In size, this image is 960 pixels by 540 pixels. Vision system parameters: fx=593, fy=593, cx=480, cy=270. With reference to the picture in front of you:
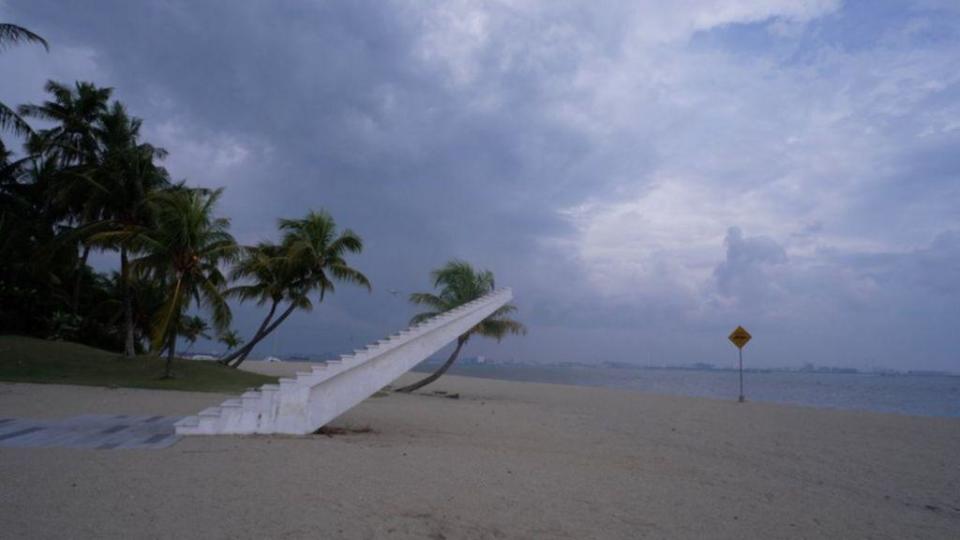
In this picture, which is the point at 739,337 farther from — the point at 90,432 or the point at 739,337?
the point at 90,432

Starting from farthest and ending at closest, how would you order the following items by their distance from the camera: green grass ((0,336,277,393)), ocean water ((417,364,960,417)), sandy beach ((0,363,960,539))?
1. ocean water ((417,364,960,417))
2. green grass ((0,336,277,393))
3. sandy beach ((0,363,960,539))

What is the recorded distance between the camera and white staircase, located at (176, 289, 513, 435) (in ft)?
29.9

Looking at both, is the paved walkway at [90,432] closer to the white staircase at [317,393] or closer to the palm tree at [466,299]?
the white staircase at [317,393]

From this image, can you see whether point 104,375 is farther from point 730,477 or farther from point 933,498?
point 933,498

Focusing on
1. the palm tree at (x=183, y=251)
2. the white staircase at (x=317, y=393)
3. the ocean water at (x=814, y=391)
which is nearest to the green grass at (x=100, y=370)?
the palm tree at (x=183, y=251)

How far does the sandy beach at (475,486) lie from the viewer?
4.97 meters

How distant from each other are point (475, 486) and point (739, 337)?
59.5 ft

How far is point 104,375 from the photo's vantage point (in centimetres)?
1975

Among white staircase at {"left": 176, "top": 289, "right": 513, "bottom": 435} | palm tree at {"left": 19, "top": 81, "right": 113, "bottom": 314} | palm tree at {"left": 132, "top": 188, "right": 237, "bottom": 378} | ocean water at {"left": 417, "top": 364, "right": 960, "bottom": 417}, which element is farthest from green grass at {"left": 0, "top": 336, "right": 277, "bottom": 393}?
ocean water at {"left": 417, "top": 364, "right": 960, "bottom": 417}

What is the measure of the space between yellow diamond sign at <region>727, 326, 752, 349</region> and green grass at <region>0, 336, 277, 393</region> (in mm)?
17550

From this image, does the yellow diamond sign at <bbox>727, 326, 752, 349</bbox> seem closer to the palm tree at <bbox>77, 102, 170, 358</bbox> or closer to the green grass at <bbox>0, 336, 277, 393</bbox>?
the green grass at <bbox>0, 336, 277, 393</bbox>

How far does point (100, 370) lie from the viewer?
2047 cm

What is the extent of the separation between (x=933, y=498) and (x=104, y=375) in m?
22.0

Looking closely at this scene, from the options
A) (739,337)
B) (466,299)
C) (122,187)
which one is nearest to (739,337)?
(739,337)
